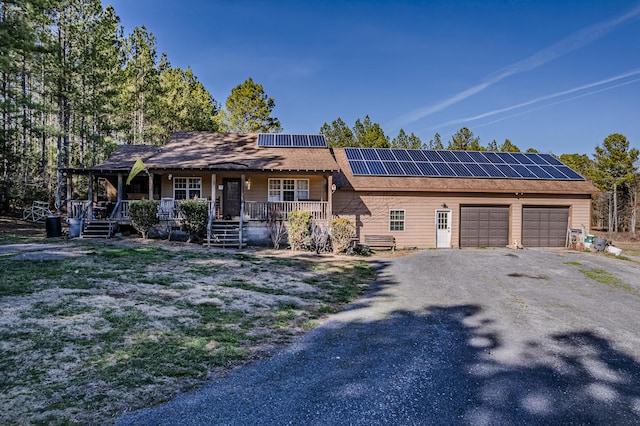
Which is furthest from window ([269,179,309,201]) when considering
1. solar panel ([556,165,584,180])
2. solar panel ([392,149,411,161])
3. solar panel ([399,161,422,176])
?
solar panel ([556,165,584,180])

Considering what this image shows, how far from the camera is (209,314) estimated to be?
20.7 ft

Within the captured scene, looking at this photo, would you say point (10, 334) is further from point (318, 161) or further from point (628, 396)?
point (318, 161)

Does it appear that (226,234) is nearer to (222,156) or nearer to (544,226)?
(222,156)

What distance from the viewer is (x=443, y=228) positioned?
710 inches

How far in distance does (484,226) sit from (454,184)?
8.81 feet

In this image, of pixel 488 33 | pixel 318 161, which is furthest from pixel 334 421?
pixel 488 33

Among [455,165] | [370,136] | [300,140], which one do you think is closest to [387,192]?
[455,165]

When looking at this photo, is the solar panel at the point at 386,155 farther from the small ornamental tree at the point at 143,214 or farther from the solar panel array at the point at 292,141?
the small ornamental tree at the point at 143,214

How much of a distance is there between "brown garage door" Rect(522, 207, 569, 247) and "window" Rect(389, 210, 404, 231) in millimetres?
6409

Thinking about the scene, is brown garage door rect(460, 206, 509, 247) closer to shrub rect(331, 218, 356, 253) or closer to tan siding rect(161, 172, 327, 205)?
shrub rect(331, 218, 356, 253)

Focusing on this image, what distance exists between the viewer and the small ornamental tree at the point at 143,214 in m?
14.5

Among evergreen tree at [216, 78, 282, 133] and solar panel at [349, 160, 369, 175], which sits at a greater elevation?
evergreen tree at [216, 78, 282, 133]

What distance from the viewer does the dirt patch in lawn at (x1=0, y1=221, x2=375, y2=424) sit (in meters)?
3.62

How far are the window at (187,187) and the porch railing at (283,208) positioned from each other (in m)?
3.19
